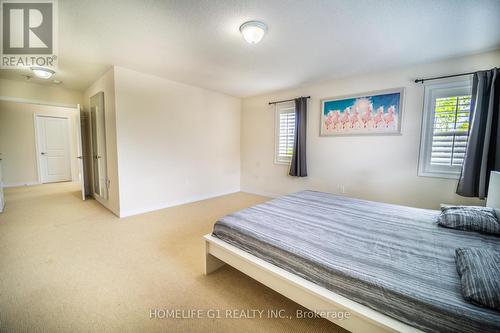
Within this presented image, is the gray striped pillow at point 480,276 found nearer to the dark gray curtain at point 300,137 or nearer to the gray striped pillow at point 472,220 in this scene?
the gray striped pillow at point 472,220

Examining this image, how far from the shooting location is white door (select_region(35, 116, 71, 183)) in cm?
550

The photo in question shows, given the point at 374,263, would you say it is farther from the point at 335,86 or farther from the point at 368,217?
the point at 335,86

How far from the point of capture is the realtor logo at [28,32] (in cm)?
181

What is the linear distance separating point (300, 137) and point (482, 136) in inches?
95.5

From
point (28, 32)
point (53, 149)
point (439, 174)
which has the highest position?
point (28, 32)

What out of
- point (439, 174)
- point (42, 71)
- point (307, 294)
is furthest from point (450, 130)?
point (42, 71)

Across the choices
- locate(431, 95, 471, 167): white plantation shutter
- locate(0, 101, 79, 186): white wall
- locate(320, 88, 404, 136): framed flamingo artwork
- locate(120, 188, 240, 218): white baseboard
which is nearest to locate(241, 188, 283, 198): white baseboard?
locate(120, 188, 240, 218): white baseboard

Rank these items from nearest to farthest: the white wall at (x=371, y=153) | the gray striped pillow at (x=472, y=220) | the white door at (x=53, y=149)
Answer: the gray striped pillow at (x=472, y=220) → the white wall at (x=371, y=153) → the white door at (x=53, y=149)

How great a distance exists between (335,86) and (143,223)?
13.2 ft

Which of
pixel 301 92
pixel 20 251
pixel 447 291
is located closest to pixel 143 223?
pixel 20 251

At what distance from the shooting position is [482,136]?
242cm

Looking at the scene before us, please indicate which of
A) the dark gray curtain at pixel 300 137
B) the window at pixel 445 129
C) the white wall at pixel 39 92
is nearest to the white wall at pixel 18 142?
the white wall at pixel 39 92

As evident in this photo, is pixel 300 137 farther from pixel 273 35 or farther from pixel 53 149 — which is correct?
pixel 53 149

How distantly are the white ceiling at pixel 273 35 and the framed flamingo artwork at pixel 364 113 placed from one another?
45cm
